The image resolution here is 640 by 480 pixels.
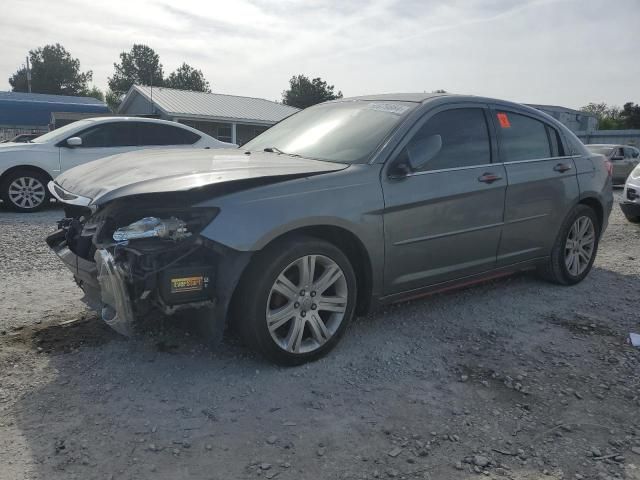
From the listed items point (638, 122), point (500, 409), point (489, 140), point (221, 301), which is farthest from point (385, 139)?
point (638, 122)

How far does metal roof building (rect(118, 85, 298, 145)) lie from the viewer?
85.1ft

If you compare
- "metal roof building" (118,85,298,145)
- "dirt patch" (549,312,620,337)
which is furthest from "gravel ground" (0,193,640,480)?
"metal roof building" (118,85,298,145)

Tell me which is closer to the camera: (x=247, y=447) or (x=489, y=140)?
(x=247, y=447)

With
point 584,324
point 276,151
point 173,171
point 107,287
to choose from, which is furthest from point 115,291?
point 584,324

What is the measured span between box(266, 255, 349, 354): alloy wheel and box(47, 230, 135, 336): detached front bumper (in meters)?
0.77

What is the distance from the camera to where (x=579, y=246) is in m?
5.20

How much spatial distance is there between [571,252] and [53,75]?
A: 87290mm

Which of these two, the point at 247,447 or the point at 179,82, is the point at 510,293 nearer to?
the point at 247,447

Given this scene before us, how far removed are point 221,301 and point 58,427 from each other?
3.21 ft

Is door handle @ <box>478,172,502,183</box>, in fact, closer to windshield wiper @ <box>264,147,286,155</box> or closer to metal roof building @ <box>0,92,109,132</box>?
windshield wiper @ <box>264,147,286,155</box>

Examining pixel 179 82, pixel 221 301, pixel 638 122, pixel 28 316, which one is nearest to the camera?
pixel 221 301

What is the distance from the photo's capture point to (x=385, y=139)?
12.1 ft

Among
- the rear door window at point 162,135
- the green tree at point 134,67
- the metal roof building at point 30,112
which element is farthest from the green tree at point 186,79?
the rear door window at point 162,135

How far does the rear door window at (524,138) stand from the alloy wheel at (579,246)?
735 mm
